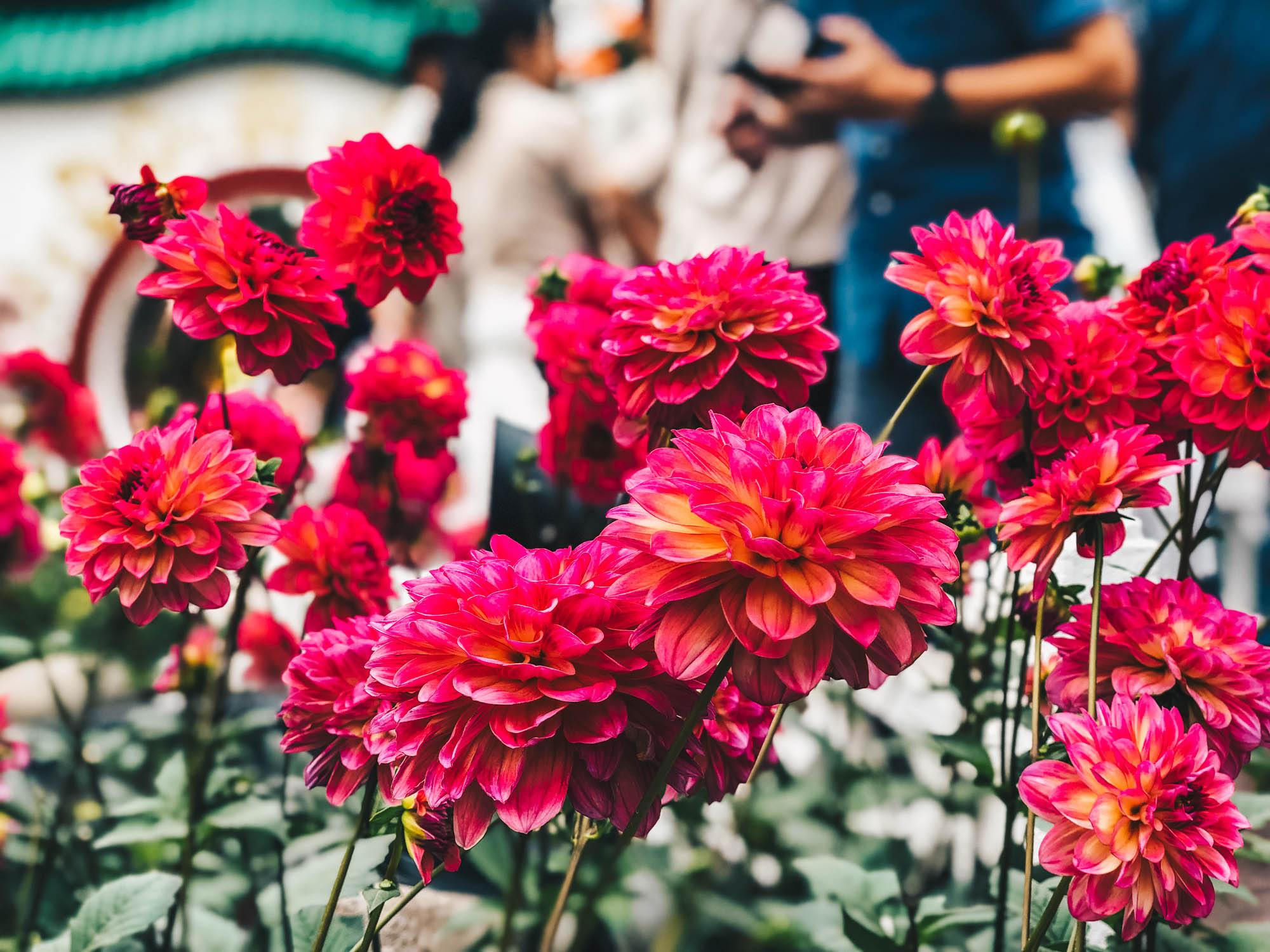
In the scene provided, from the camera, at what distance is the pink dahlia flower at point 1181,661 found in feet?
1.00

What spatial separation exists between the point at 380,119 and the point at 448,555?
40.0 inches

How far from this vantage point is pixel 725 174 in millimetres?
1284

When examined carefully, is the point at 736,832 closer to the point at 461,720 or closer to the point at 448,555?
the point at 448,555

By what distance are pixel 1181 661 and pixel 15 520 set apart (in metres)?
0.79

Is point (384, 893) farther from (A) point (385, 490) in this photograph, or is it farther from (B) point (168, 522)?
(A) point (385, 490)

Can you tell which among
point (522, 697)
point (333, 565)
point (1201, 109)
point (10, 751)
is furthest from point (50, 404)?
point (1201, 109)

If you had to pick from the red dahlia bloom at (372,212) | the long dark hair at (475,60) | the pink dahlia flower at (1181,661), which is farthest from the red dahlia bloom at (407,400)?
the long dark hair at (475,60)

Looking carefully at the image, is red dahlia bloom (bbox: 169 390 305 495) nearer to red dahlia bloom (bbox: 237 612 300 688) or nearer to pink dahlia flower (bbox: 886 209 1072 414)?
red dahlia bloom (bbox: 237 612 300 688)

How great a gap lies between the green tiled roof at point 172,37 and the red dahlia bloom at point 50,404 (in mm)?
916

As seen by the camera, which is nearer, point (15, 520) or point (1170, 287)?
point (1170, 287)

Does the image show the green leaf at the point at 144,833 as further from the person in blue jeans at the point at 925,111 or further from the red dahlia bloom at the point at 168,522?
the person in blue jeans at the point at 925,111

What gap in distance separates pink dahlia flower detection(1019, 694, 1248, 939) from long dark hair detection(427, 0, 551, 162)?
1.38 m

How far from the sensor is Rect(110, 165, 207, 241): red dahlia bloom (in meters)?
0.38

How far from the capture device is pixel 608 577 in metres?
0.27
